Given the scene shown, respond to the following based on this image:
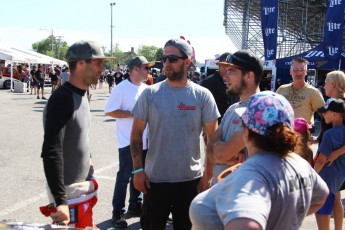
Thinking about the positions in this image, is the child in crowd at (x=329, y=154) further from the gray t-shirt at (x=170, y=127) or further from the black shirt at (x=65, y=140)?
the black shirt at (x=65, y=140)

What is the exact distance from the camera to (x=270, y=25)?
17266mm

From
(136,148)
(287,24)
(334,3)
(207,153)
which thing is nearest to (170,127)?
(136,148)

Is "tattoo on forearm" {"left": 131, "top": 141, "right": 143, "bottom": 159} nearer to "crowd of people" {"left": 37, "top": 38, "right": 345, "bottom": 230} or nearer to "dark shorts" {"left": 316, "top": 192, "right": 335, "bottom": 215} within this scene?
"crowd of people" {"left": 37, "top": 38, "right": 345, "bottom": 230}

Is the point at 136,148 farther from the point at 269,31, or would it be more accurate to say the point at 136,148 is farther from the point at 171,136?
the point at 269,31

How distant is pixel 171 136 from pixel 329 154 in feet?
5.55

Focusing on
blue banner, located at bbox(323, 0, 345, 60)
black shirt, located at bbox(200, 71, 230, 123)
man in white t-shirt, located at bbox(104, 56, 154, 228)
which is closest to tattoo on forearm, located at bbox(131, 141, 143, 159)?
man in white t-shirt, located at bbox(104, 56, 154, 228)

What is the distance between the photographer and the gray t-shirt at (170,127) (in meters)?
3.19

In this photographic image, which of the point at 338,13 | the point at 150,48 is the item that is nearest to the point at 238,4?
the point at 338,13

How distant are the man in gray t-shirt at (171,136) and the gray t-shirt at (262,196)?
1.50 metres

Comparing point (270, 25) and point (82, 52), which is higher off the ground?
point (270, 25)

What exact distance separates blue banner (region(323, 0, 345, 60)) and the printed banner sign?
5.06 m

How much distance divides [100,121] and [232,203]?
39.7ft

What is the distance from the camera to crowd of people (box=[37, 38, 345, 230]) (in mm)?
1623

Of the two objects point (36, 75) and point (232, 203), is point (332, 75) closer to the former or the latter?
point (232, 203)
